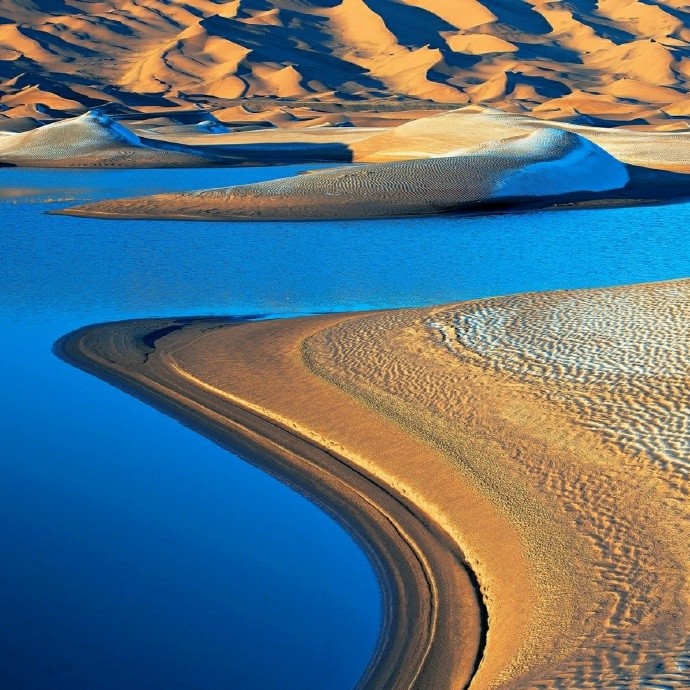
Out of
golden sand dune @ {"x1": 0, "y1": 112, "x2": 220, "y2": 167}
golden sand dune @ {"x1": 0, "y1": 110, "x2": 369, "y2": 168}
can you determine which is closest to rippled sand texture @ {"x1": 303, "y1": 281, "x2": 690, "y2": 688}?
golden sand dune @ {"x1": 0, "y1": 112, "x2": 220, "y2": 167}

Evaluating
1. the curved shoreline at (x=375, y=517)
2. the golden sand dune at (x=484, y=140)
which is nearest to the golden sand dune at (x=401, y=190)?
the golden sand dune at (x=484, y=140)

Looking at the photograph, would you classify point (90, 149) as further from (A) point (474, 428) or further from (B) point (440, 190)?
(A) point (474, 428)

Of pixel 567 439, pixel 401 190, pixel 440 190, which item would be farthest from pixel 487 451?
pixel 440 190

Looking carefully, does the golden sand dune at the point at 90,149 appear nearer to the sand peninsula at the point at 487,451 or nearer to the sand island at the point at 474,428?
the sand island at the point at 474,428

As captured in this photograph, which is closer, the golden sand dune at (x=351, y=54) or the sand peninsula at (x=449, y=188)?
the sand peninsula at (x=449, y=188)

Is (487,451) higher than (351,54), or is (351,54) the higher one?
(487,451)

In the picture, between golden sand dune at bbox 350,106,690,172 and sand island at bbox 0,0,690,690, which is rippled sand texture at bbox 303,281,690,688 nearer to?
sand island at bbox 0,0,690,690
